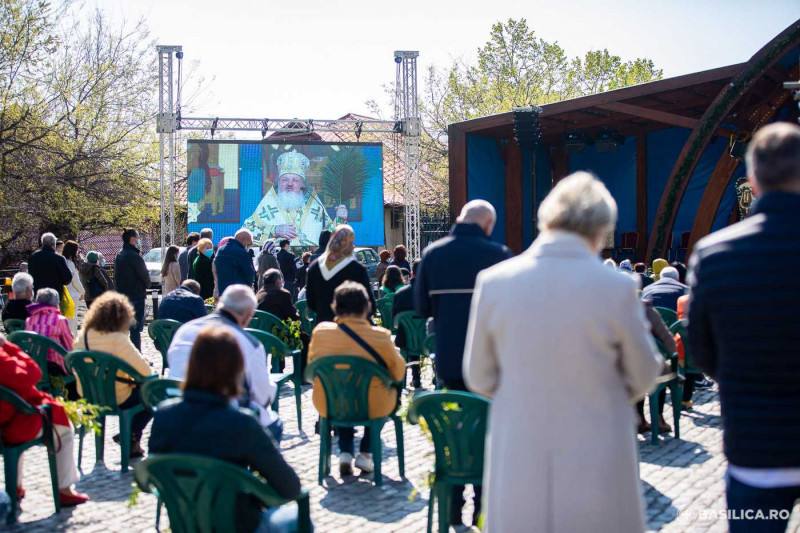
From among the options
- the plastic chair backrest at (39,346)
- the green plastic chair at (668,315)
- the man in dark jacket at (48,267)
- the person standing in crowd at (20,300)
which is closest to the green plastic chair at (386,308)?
the green plastic chair at (668,315)

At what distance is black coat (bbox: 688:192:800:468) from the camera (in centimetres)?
236

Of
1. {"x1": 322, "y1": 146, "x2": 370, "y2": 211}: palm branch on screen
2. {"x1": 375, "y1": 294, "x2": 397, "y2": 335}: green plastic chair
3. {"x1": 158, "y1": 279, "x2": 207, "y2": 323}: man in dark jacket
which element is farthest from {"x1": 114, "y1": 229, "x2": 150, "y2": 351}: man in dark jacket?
{"x1": 322, "y1": 146, "x2": 370, "y2": 211}: palm branch on screen

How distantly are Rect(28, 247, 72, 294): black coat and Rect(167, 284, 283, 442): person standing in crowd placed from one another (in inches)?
248

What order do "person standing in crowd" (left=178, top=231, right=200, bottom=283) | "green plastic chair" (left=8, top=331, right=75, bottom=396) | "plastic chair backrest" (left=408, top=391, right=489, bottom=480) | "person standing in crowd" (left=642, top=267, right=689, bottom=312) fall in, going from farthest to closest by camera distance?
1. "person standing in crowd" (left=178, top=231, right=200, bottom=283)
2. "person standing in crowd" (left=642, top=267, right=689, bottom=312)
3. "green plastic chair" (left=8, top=331, right=75, bottom=396)
4. "plastic chair backrest" (left=408, top=391, right=489, bottom=480)

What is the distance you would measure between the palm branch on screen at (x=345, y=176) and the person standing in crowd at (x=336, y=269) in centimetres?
1453

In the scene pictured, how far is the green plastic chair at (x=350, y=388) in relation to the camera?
5223 millimetres

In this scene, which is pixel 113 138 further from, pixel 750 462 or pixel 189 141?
pixel 750 462

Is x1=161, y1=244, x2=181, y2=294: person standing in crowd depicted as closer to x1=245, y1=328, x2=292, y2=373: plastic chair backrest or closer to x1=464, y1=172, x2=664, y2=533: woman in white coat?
x1=245, y1=328, x2=292, y2=373: plastic chair backrest

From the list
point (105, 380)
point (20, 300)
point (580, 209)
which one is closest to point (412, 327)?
point (105, 380)

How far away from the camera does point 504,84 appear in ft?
129

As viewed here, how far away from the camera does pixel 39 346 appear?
6453mm

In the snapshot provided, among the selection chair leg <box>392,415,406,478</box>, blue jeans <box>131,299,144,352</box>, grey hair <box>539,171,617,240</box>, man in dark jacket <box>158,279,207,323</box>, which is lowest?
chair leg <box>392,415,406,478</box>

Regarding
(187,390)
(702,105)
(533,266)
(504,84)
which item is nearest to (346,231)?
(187,390)

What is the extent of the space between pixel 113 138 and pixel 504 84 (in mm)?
20693
